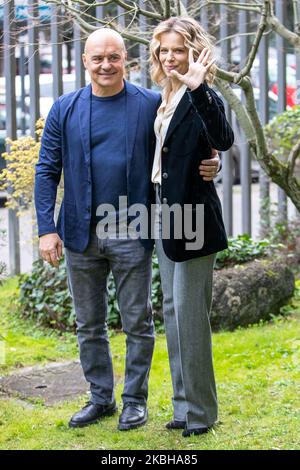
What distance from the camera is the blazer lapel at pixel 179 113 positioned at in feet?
14.7

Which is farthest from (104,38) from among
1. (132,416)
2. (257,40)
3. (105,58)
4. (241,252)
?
(241,252)

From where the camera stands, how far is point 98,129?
4809 millimetres

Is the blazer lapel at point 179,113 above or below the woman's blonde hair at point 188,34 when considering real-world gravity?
below

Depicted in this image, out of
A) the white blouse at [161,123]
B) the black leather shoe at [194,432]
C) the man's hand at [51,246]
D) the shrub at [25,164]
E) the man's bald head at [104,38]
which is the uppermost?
the man's bald head at [104,38]

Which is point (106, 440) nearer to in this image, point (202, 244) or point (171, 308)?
point (171, 308)

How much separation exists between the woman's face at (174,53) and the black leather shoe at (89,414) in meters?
1.85

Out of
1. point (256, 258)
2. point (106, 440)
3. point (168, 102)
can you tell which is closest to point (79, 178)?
point (168, 102)

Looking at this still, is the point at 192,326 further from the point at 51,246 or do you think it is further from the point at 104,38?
the point at 104,38

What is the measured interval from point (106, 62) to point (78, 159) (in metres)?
0.51

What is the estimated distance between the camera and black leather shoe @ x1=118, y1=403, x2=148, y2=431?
16.2 feet

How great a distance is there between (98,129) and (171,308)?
3.25 ft

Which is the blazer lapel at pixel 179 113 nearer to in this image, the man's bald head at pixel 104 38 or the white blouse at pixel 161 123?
the white blouse at pixel 161 123

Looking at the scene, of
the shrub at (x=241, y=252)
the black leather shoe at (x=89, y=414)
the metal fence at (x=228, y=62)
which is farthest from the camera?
the metal fence at (x=228, y=62)

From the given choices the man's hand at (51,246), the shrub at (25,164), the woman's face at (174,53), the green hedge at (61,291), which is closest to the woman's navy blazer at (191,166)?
the woman's face at (174,53)
